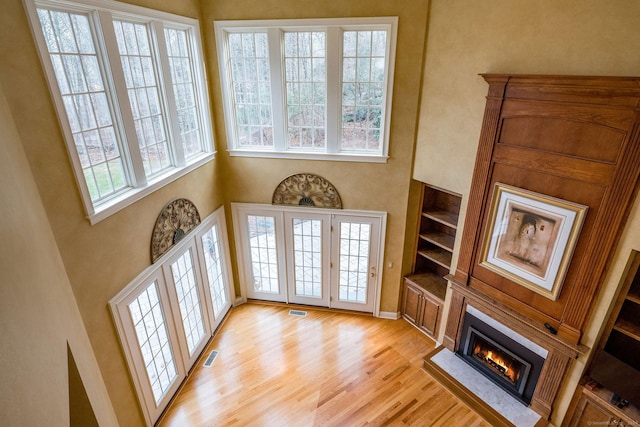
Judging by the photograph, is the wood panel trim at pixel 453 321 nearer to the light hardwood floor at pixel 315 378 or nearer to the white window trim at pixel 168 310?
the light hardwood floor at pixel 315 378

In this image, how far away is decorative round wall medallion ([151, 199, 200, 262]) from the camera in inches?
161

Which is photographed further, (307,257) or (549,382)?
(307,257)

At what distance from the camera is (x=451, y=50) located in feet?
13.9

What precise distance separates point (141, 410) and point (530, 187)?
5.05 meters

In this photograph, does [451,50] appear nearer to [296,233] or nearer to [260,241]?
[296,233]

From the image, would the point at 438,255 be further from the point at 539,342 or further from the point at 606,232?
the point at 606,232

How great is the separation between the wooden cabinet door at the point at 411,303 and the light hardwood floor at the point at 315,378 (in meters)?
0.17

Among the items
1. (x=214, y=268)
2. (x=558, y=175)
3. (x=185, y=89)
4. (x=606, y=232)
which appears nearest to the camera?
(x=606, y=232)

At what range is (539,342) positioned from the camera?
4.04m

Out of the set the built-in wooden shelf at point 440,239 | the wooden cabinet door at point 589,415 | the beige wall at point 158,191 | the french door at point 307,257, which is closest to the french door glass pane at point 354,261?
the french door at point 307,257

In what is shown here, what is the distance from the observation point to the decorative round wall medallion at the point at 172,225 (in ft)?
13.4

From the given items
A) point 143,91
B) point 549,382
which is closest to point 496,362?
point 549,382

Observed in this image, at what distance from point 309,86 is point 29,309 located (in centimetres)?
417

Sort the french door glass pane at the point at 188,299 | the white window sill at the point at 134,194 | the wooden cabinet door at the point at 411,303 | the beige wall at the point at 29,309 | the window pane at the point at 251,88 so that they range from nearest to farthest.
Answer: the beige wall at the point at 29,309 < the white window sill at the point at 134,194 < the french door glass pane at the point at 188,299 < the window pane at the point at 251,88 < the wooden cabinet door at the point at 411,303
